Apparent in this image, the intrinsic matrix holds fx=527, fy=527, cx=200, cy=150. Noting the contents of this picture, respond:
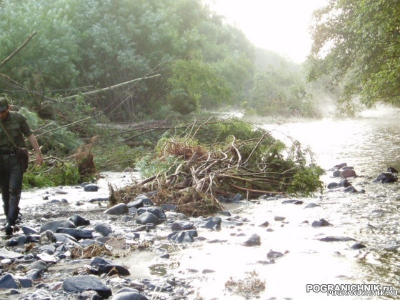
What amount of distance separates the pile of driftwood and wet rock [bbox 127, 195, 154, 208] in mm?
125

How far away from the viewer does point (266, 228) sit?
21.5 ft

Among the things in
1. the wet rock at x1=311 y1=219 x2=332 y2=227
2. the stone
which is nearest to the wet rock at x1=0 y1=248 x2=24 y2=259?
the stone

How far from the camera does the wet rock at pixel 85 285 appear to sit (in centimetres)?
399

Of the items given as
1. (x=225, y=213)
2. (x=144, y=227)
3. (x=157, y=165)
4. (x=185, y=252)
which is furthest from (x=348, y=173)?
(x=185, y=252)

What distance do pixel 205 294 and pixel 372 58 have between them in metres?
14.0

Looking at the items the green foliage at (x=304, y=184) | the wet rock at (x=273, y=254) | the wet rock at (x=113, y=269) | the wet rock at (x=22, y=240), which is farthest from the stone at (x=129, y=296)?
the green foliage at (x=304, y=184)

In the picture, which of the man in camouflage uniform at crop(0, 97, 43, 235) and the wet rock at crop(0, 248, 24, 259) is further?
the man in camouflage uniform at crop(0, 97, 43, 235)

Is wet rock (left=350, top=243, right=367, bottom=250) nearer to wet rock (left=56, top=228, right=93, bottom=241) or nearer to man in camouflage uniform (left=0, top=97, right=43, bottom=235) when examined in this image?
wet rock (left=56, top=228, right=93, bottom=241)

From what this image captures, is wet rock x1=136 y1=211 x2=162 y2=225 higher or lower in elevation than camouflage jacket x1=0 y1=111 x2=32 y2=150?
lower

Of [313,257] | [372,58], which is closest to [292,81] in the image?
[372,58]

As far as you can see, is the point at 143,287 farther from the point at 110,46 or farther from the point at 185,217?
the point at 110,46

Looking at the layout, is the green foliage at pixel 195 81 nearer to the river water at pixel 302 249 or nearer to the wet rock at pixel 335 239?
the river water at pixel 302 249

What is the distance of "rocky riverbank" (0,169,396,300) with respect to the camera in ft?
13.7

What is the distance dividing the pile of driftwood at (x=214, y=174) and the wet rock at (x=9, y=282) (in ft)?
11.8
